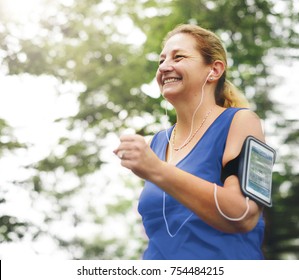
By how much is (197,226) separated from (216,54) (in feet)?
1.99

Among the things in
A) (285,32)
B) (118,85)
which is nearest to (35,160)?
(118,85)

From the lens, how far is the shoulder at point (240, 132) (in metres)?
1.52

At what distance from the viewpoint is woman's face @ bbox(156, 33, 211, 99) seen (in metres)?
1.70

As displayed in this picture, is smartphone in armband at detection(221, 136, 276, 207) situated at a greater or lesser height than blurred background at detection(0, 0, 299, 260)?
greater

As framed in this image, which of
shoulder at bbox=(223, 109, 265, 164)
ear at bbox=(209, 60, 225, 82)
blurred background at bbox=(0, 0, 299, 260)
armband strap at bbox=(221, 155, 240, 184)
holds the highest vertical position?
ear at bbox=(209, 60, 225, 82)

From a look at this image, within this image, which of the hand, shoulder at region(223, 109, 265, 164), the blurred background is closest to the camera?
the hand

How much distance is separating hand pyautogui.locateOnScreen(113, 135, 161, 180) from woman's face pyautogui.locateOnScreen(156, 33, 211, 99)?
0.42 meters

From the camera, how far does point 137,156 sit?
1312mm

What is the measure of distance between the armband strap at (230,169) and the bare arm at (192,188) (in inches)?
1.1

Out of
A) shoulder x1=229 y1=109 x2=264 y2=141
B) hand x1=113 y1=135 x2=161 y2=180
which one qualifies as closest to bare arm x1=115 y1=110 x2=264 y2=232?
hand x1=113 y1=135 x2=161 y2=180

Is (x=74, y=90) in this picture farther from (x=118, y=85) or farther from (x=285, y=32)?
(x=285, y=32)

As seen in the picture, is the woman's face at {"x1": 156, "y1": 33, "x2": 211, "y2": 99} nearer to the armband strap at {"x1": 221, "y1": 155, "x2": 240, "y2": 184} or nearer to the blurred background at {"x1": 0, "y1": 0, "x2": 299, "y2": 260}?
the armband strap at {"x1": 221, "y1": 155, "x2": 240, "y2": 184}

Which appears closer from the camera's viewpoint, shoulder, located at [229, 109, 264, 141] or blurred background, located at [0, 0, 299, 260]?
shoulder, located at [229, 109, 264, 141]

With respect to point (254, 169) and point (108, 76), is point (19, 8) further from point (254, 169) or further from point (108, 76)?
point (254, 169)
